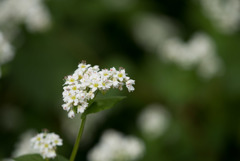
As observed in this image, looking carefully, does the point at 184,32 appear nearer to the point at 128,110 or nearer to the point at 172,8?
the point at 172,8

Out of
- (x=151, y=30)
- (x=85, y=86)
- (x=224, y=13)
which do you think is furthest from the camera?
(x=151, y=30)

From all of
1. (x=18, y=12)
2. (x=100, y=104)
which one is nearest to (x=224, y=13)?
(x=18, y=12)

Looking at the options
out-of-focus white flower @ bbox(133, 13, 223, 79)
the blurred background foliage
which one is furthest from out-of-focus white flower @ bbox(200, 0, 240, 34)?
out-of-focus white flower @ bbox(133, 13, 223, 79)

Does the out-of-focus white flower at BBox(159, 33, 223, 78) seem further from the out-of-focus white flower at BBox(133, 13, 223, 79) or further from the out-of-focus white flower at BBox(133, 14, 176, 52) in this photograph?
the out-of-focus white flower at BBox(133, 14, 176, 52)

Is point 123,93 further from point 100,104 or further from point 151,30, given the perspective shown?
point 100,104

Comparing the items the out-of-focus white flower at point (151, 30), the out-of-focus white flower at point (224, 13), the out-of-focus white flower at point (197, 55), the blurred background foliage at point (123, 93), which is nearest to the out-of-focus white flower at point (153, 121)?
the blurred background foliage at point (123, 93)
